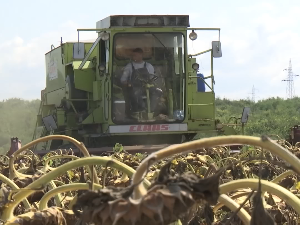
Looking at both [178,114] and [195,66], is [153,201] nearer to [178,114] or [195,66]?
[178,114]

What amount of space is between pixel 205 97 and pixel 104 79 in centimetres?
220

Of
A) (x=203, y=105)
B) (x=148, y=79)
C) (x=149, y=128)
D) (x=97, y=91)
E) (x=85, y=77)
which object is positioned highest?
(x=85, y=77)

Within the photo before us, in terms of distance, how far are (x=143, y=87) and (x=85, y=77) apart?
193 centimetres

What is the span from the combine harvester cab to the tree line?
260 cm

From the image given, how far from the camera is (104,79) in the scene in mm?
14195

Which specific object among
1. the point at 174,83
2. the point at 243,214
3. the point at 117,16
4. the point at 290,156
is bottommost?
the point at 243,214

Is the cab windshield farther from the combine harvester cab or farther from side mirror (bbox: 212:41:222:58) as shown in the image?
side mirror (bbox: 212:41:222:58)

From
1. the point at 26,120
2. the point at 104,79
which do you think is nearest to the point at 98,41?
the point at 104,79

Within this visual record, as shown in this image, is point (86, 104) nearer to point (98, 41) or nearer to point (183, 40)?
point (98, 41)

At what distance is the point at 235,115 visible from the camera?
49.6 metres

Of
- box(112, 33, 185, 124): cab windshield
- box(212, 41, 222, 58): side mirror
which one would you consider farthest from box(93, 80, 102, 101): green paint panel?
box(212, 41, 222, 58): side mirror

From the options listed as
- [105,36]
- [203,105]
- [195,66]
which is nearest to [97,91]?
[105,36]

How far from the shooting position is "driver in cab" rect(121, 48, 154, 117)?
13.5 m

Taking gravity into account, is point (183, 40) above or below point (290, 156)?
above
